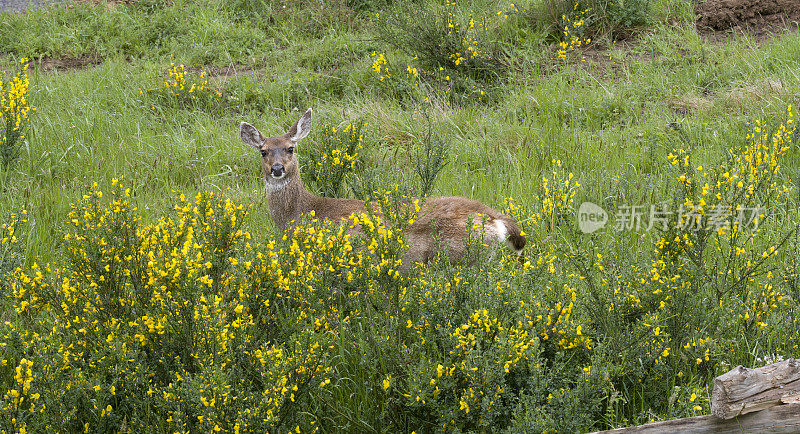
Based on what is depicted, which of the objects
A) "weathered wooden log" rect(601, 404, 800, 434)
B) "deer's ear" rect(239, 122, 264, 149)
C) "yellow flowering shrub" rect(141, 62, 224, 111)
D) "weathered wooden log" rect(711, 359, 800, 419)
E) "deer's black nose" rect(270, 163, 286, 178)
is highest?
"weathered wooden log" rect(711, 359, 800, 419)

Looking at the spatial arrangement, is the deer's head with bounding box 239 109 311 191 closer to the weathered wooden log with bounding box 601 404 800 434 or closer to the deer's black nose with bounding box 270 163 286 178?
the deer's black nose with bounding box 270 163 286 178

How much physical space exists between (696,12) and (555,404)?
24.5 feet

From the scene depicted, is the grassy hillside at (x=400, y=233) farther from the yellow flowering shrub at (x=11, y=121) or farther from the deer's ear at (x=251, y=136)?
the deer's ear at (x=251, y=136)

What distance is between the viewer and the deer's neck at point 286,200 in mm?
6520

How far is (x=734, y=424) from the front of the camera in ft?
10.3

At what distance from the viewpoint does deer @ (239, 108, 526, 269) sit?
17.7ft

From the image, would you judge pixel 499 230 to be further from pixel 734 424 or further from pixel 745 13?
pixel 745 13

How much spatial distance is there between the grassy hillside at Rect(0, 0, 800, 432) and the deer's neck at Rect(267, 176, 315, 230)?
6.1 inches

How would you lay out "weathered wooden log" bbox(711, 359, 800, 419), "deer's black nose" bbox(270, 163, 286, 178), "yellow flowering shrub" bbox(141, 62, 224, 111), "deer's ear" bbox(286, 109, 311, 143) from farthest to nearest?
1. "yellow flowering shrub" bbox(141, 62, 224, 111)
2. "deer's ear" bbox(286, 109, 311, 143)
3. "deer's black nose" bbox(270, 163, 286, 178)
4. "weathered wooden log" bbox(711, 359, 800, 419)

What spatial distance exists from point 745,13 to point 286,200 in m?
6.13

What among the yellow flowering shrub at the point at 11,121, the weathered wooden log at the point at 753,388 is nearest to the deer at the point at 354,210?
the weathered wooden log at the point at 753,388

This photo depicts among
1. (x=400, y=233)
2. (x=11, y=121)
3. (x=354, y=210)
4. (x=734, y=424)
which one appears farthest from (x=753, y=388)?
(x=11, y=121)

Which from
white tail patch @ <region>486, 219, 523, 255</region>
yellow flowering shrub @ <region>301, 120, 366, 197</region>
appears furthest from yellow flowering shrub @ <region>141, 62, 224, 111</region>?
white tail patch @ <region>486, 219, 523, 255</region>

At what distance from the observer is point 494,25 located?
9828mm
